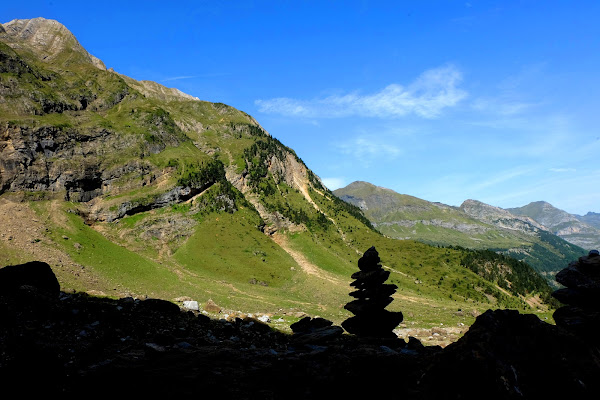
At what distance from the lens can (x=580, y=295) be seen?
1504 centimetres

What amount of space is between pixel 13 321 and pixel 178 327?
718 cm

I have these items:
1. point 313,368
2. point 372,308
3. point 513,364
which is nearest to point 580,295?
point 513,364

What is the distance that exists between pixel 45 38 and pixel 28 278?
7977 inches

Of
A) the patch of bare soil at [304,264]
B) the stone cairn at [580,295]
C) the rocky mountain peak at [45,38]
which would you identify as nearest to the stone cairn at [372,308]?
the stone cairn at [580,295]

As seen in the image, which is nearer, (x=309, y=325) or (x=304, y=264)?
(x=309, y=325)

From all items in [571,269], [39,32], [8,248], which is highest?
[39,32]

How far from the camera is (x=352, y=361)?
990 centimetres

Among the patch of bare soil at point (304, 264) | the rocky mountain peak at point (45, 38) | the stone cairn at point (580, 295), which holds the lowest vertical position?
the patch of bare soil at point (304, 264)

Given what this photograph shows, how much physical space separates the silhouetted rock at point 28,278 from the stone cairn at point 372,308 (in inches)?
864

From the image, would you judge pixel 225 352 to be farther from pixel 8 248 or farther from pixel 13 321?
pixel 8 248

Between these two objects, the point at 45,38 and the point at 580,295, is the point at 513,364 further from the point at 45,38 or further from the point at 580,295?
the point at 45,38

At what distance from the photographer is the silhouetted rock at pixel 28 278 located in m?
17.4

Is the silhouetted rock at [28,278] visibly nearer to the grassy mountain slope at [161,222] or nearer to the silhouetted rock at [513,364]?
the silhouetted rock at [513,364]

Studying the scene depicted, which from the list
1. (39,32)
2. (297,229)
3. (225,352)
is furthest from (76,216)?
(39,32)
